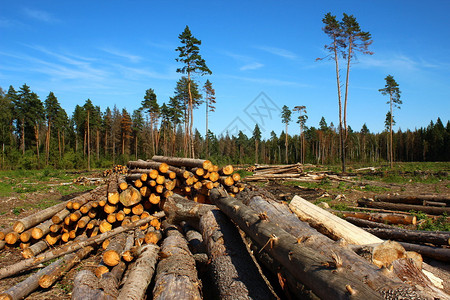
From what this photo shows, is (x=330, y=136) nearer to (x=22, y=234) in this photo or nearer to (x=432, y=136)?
(x=432, y=136)

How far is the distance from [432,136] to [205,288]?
80439 millimetres

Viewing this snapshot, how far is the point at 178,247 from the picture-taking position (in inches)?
184

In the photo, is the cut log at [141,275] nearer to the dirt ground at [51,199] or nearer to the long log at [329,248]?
the dirt ground at [51,199]

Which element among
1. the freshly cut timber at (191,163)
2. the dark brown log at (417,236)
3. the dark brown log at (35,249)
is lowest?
the dark brown log at (35,249)

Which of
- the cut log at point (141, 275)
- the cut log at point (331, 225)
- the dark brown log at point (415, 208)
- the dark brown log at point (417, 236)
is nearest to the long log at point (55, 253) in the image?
the cut log at point (141, 275)

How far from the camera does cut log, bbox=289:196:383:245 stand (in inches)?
186

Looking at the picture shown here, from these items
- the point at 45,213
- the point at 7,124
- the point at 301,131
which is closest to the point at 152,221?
the point at 45,213

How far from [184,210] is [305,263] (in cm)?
392

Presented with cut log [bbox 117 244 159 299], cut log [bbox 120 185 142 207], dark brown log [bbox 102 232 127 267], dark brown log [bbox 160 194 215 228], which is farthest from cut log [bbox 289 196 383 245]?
cut log [bbox 120 185 142 207]

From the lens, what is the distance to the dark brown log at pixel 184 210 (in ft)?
19.5

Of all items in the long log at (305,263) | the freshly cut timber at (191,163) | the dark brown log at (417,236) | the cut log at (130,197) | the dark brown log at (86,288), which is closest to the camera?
the long log at (305,263)

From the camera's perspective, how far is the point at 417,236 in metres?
5.37

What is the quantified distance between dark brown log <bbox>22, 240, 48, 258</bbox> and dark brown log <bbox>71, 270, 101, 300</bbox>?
313 cm

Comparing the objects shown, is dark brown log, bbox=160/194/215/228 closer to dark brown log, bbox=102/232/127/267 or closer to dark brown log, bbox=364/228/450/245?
dark brown log, bbox=102/232/127/267
